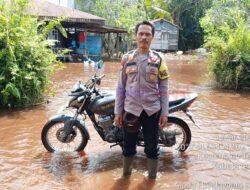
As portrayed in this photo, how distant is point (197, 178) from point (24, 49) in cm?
543

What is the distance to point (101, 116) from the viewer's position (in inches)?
212

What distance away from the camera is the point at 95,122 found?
211 inches

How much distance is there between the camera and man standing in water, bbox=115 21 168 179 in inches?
164

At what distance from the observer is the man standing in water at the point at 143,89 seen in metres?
4.18

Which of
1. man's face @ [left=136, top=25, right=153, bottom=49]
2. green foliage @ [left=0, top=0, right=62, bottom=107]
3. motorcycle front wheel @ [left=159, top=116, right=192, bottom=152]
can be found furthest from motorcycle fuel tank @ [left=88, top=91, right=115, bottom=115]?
green foliage @ [left=0, top=0, right=62, bottom=107]

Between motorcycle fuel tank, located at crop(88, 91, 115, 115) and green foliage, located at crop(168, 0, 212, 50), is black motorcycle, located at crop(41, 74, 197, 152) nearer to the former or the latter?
motorcycle fuel tank, located at crop(88, 91, 115, 115)

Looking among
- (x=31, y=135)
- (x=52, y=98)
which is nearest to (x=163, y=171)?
(x=31, y=135)

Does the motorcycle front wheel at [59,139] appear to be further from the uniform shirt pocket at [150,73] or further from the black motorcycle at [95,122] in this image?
the uniform shirt pocket at [150,73]

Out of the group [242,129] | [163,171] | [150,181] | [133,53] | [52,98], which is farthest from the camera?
[52,98]

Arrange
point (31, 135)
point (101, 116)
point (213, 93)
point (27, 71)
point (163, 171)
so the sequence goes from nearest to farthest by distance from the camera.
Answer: point (163, 171) < point (101, 116) < point (31, 135) < point (27, 71) < point (213, 93)

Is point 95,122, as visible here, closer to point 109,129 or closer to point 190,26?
point 109,129

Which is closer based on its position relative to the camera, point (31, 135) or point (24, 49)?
point (31, 135)

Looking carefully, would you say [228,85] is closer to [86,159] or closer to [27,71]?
[27,71]

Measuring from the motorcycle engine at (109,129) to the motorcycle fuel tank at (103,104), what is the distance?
4.3 inches
